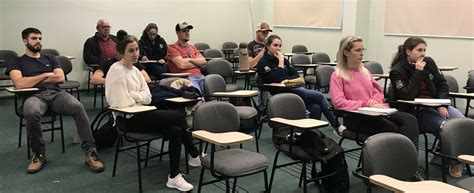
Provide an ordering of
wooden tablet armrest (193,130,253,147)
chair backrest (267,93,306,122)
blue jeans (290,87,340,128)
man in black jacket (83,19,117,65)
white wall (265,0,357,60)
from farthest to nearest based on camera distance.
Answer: white wall (265,0,357,60) → man in black jacket (83,19,117,65) → blue jeans (290,87,340,128) → chair backrest (267,93,306,122) → wooden tablet armrest (193,130,253,147)

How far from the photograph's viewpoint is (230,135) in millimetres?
2709

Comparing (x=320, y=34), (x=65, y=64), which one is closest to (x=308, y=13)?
(x=320, y=34)

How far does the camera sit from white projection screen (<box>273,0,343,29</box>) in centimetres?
802

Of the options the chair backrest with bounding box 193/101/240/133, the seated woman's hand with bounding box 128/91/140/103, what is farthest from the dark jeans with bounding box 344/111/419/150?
the seated woman's hand with bounding box 128/91/140/103

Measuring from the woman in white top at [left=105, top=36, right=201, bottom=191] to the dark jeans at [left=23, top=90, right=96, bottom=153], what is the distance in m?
0.51

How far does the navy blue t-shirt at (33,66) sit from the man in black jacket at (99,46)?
2.36m

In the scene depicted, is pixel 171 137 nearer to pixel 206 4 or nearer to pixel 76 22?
pixel 76 22

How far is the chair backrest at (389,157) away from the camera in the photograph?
7.40 feet

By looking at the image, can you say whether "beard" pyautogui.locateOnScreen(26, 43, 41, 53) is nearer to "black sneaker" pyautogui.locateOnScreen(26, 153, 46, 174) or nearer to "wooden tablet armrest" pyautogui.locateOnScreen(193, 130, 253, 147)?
"black sneaker" pyautogui.locateOnScreen(26, 153, 46, 174)

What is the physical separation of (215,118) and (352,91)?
1.21 m

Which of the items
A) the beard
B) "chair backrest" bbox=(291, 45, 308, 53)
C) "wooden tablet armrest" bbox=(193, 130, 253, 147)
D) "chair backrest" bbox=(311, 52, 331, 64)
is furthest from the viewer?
"chair backrest" bbox=(291, 45, 308, 53)

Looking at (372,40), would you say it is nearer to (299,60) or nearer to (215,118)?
(299,60)

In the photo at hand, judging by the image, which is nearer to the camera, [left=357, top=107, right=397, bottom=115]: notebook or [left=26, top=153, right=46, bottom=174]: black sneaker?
[left=357, top=107, right=397, bottom=115]: notebook

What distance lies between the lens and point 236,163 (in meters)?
2.60
